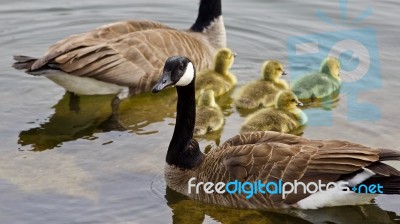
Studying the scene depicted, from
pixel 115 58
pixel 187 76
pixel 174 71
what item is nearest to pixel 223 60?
pixel 115 58

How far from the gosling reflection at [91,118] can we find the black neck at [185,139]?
4.35 ft

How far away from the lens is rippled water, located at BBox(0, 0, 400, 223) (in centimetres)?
694

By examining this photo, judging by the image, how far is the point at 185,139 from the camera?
23.7 ft

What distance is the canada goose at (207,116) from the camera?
834cm

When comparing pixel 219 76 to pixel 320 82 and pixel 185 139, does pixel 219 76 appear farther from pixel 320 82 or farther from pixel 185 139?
pixel 185 139

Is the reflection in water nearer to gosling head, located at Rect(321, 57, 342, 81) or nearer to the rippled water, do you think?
the rippled water

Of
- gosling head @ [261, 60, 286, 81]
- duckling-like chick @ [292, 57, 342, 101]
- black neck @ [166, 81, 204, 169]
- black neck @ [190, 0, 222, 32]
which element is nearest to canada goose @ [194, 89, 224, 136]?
gosling head @ [261, 60, 286, 81]

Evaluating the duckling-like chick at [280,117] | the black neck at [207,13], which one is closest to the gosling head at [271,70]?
the duckling-like chick at [280,117]

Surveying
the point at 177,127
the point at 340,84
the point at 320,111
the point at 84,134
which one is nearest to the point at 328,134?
the point at 320,111

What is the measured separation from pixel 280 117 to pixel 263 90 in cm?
82

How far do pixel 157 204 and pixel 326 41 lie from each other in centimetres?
486

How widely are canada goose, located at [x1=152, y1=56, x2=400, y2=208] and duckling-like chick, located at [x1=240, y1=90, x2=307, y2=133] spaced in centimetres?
116

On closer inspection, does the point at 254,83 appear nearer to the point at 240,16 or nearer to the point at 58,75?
the point at 58,75

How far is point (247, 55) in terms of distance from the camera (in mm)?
10688
